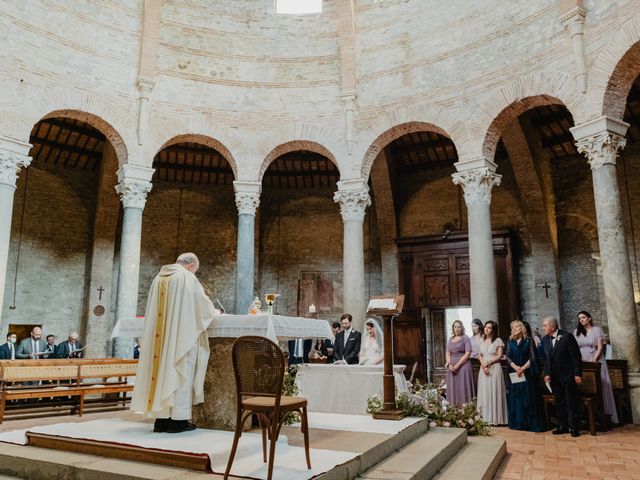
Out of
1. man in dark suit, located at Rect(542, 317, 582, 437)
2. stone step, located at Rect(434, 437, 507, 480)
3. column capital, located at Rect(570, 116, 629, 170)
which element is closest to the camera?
stone step, located at Rect(434, 437, 507, 480)

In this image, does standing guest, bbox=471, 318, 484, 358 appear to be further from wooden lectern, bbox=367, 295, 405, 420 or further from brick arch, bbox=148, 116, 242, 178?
brick arch, bbox=148, 116, 242, 178

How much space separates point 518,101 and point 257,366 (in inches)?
365

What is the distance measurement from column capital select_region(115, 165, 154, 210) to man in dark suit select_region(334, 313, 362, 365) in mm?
6114

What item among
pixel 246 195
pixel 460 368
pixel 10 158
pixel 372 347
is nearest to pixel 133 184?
pixel 10 158

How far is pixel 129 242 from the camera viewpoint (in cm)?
1233

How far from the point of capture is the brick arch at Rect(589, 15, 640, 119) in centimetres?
924

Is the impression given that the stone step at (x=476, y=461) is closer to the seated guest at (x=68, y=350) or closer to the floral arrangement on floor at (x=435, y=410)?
the floral arrangement on floor at (x=435, y=410)

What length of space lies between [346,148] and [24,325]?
403 inches

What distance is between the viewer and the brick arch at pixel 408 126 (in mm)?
11945

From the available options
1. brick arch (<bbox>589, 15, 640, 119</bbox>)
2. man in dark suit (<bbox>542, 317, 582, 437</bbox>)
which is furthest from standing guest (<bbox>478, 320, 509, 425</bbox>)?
brick arch (<bbox>589, 15, 640, 119</bbox>)

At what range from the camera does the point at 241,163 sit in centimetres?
1333

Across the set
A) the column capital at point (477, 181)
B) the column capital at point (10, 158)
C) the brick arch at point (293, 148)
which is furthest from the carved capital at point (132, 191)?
the column capital at point (477, 181)

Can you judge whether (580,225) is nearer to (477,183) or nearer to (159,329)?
(477,183)

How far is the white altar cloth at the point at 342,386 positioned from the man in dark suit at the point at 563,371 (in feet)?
7.01
